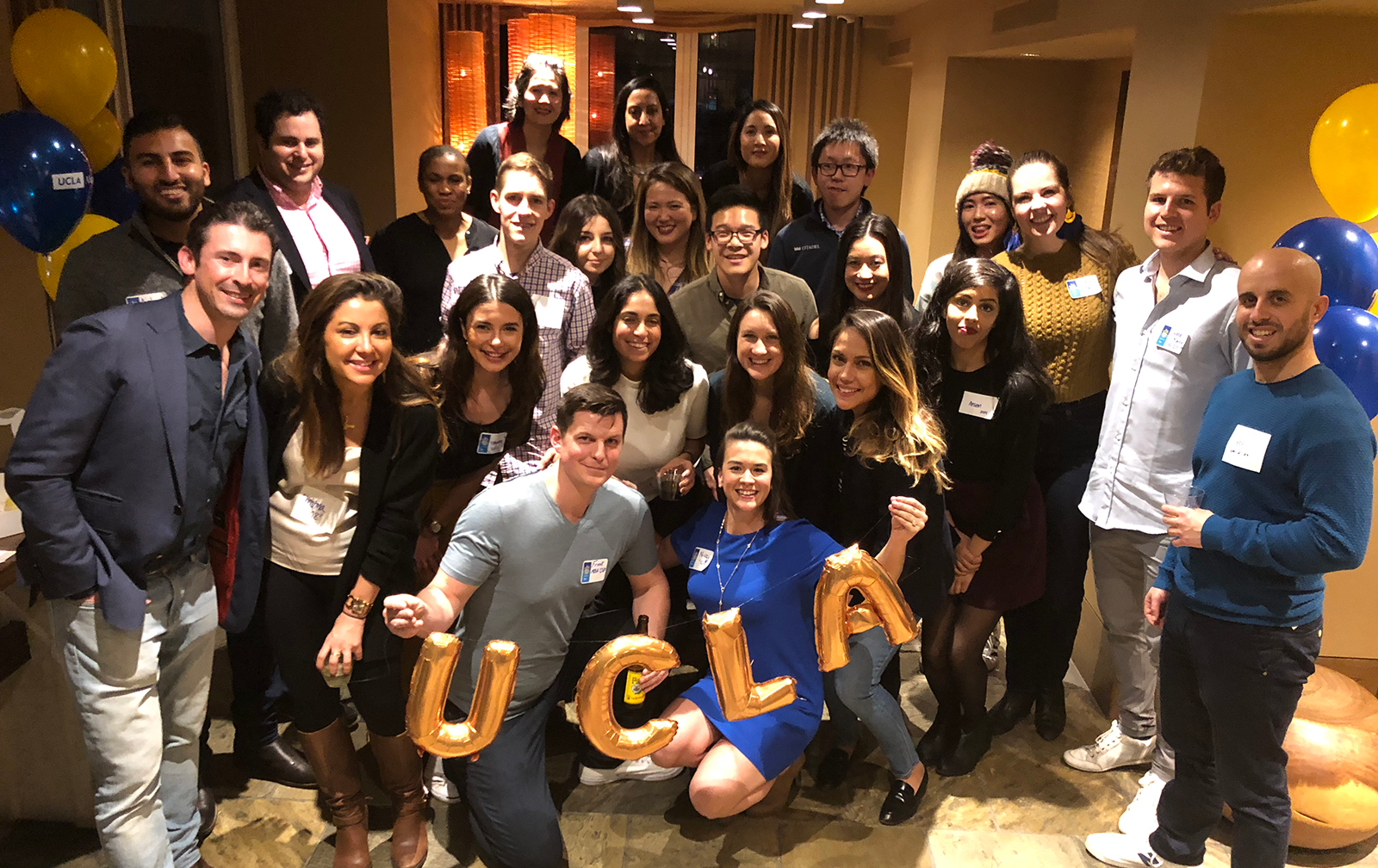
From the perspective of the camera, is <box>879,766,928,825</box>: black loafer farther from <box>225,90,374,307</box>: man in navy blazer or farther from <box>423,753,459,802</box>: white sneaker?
<box>225,90,374,307</box>: man in navy blazer

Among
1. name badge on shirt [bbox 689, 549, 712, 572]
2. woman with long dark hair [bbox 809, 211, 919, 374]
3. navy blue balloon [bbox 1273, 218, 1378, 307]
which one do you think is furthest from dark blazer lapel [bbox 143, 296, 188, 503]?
navy blue balloon [bbox 1273, 218, 1378, 307]

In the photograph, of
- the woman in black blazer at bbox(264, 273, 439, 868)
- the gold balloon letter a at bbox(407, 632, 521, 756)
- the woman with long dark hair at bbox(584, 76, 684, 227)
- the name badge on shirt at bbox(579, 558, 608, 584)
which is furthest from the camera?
the woman with long dark hair at bbox(584, 76, 684, 227)

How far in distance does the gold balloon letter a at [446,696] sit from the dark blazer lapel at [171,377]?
2.49ft

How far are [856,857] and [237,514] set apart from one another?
1967 millimetres

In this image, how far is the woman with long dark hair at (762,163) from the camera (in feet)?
12.6

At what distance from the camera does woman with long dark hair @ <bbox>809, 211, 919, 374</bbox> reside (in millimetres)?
3094

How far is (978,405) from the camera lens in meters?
2.85

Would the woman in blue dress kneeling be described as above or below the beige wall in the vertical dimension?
below

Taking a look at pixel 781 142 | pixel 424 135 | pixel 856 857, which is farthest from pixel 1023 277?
pixel 424 135

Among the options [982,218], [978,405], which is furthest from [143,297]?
[982,218]

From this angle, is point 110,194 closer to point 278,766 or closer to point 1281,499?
point 278,766

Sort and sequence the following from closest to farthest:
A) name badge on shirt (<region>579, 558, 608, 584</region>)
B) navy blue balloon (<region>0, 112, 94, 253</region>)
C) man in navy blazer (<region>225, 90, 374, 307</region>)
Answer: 1. name badge on shirt (<region>579, 558, 608, 584</region>)
2. navy blue balloon (<region>0, 112, 94, 253</region>)
3. man in navy blazer (<region>225, 90, 374, 307</region>)

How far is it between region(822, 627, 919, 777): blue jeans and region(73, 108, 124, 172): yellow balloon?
3099mm

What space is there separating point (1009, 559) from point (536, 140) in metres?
2.52
